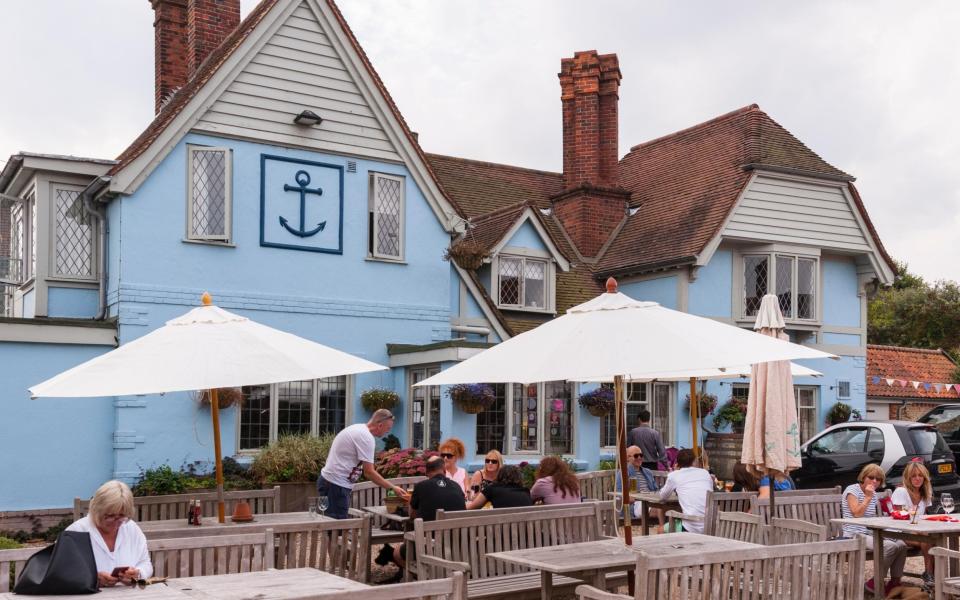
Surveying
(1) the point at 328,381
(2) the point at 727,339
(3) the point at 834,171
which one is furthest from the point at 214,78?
(3) the point at 834,171

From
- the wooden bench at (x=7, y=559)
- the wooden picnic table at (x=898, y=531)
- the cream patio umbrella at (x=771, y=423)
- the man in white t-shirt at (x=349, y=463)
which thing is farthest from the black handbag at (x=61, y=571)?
the wooden picnic table at (x=898, y=531)

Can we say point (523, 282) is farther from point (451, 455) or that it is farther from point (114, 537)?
point (114, 537)

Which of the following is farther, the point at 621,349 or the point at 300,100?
the point at 300,100

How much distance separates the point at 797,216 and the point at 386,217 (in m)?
9.90

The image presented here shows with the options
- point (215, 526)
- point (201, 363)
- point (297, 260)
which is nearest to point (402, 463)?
point (297, 260)

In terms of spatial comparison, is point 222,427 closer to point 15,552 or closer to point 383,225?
point 383,225

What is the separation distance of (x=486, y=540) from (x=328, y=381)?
31.2 ft

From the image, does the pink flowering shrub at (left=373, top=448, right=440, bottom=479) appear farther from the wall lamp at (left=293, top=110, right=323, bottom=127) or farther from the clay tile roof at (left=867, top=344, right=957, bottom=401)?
the clay tile roof at (left=867, top=344, right=957, bottom=401)

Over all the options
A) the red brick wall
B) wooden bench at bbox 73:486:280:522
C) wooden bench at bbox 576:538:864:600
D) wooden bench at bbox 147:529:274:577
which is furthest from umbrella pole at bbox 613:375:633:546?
the red brick wall

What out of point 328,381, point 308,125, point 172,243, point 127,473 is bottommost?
point 127,473

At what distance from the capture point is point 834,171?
23.8m

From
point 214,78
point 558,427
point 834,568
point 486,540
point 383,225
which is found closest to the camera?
point 834,568

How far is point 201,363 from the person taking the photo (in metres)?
7.76

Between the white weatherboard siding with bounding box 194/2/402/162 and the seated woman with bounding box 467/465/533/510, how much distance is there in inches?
365
